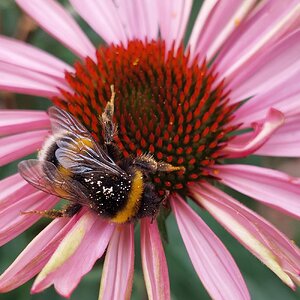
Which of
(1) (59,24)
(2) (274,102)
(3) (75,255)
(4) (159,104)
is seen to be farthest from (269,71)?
(3) (75,255)

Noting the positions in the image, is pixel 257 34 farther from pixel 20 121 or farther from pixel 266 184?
pixel 20 121

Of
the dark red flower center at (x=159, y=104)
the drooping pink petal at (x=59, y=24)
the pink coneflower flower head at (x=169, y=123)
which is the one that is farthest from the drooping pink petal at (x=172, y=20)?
the drooping pink petal at (x=59, y=24)

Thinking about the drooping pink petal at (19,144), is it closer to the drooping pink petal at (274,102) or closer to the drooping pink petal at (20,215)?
the drooping pink petal at (20,215)

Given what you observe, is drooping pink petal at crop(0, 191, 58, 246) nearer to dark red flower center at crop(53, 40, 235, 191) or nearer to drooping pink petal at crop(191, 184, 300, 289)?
dark red flower center at crop(53, 40, 235, 191)

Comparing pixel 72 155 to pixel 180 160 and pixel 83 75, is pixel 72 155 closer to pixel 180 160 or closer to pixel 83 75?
pixel 180 160

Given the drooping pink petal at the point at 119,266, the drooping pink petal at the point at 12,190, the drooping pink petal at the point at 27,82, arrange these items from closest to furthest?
1. the drooping pink petal at the point at 119,266
2. the drooping pink petal at the point at 12,190
3. the drooping pink petal at the point at 27,82

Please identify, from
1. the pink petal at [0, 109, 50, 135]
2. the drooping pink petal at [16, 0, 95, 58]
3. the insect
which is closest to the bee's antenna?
the insect

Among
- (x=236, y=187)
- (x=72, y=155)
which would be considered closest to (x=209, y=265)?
(x=236, y=187)
